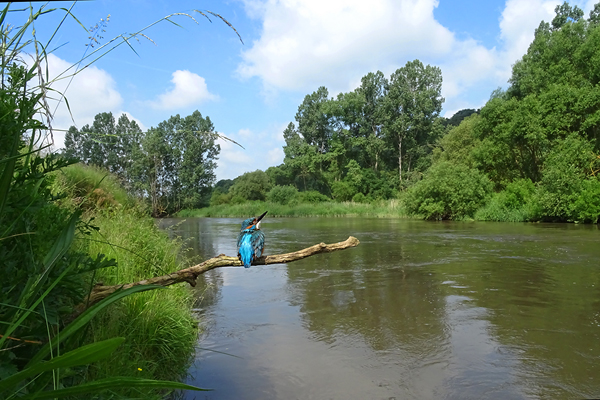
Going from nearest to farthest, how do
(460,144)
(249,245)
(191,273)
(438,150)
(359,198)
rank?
(191,273) → (249,245) → (460,144) → (438,150) → (359,198)

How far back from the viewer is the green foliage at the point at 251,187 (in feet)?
174

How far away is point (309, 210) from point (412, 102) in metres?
18.1

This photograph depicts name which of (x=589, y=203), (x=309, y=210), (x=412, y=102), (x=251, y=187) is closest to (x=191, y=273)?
(x=589, y=203)

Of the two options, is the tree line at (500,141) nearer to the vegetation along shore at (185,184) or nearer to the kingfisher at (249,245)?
the vegetation along shore at (185,184)

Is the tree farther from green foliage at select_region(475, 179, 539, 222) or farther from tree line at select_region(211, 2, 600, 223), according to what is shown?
green foliage at select_region(475, 179, 539, 222)

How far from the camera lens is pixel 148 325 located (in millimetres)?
4309

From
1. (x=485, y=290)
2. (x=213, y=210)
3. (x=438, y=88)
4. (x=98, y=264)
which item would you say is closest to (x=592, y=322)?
(x=485, y=290)

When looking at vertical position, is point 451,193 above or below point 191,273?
above

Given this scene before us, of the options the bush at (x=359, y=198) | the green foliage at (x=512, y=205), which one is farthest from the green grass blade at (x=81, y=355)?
the bush at (x=359, y=198)

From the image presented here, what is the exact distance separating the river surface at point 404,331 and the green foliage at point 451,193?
54.2 ft

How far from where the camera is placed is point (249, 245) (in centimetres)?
348

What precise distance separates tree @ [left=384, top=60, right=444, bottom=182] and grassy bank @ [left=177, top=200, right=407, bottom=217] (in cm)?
1216

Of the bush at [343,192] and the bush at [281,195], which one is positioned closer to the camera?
the bush at [281,195]

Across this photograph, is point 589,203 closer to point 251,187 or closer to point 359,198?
point 359,198
